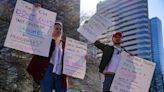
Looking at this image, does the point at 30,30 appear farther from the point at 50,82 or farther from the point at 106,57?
the point at 106,57

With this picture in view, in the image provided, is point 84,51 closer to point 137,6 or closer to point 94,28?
point 94,28

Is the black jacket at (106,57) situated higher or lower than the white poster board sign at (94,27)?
lower

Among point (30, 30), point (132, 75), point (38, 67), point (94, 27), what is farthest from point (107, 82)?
point (30, 30)

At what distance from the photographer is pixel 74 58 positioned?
16.8 feet

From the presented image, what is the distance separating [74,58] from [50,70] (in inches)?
25.5

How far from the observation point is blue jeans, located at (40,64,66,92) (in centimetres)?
451

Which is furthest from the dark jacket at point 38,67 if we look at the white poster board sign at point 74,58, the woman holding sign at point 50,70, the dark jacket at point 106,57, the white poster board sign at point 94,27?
the white poster board sign at point 94,27

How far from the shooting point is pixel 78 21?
16.3 m

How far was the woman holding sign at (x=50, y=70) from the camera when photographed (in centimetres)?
452

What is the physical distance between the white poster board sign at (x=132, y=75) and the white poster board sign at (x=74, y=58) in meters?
0.53

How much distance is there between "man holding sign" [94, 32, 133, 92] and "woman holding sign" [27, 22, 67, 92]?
63cm

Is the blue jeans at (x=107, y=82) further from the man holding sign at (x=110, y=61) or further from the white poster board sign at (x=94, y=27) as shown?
the white poster board sign at (x=94, y=27)

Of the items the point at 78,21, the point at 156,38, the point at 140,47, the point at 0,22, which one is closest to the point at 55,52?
the point at 0,22

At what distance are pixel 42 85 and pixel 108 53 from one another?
1.07 meters
